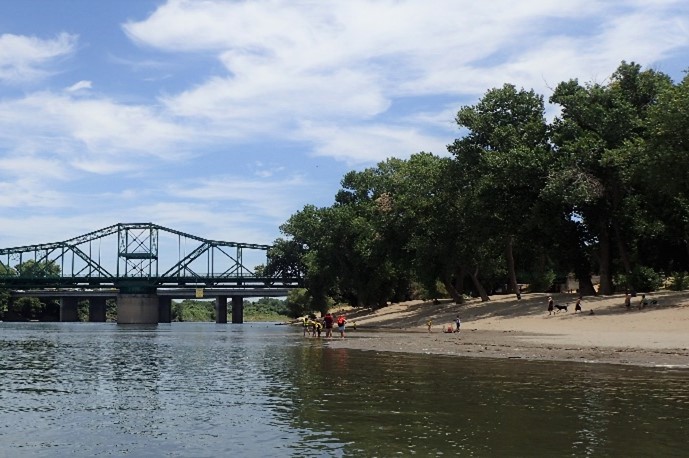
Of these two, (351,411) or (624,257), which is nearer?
(351,411)

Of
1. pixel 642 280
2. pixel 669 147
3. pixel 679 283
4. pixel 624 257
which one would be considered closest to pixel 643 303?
pixel 642 280

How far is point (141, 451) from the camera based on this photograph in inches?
543

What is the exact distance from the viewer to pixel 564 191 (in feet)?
198

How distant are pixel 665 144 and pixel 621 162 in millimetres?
7139

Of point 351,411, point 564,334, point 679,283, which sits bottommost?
point 564,334

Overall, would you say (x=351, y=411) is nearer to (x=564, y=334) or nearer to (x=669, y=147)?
(x=564, y=334)

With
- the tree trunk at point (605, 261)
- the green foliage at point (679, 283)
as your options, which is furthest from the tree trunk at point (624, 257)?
the green foliage at point (679, 283)

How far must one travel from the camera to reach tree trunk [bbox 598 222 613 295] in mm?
66750

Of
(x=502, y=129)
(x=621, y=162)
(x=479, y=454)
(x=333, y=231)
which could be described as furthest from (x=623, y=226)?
(x=479, y=454)

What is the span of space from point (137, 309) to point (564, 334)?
523ft

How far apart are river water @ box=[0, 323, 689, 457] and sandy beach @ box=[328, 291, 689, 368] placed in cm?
544

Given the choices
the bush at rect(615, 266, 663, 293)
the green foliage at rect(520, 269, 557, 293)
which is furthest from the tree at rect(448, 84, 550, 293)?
the green foliage at rect(520, 269, 557, 293)

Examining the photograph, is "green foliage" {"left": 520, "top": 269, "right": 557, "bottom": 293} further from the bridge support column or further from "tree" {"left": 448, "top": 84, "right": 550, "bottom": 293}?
the bridge support column

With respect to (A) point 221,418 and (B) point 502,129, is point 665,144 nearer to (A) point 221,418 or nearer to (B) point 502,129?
(B) point 502,129
